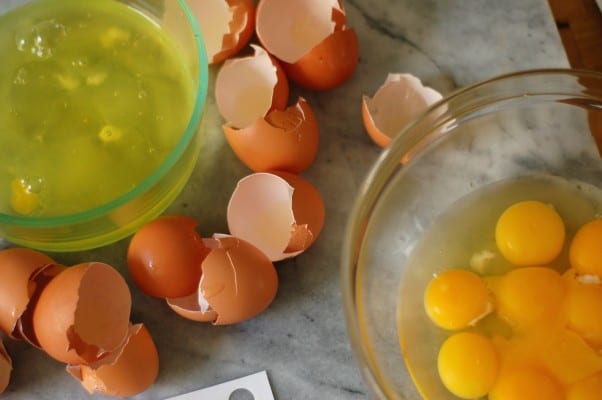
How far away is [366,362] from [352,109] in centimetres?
42

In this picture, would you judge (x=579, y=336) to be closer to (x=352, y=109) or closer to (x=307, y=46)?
(x=352, y=109)

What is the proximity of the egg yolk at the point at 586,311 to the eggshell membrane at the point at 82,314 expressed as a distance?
637 millimetres

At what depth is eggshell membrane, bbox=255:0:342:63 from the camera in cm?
127

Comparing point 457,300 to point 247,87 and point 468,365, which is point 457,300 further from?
point 247,87

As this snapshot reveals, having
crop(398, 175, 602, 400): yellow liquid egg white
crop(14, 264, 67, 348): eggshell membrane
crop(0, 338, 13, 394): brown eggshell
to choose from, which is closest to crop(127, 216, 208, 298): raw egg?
crop(14, 264, 67, 348): eggshell membrane

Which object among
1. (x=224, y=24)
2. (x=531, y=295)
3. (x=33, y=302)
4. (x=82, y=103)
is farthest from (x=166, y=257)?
(x=531, y=295)

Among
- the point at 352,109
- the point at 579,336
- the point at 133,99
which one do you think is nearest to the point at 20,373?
the point at 133,99

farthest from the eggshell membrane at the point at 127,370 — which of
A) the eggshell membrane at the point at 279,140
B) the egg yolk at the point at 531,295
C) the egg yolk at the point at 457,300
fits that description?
the egg yolk at the point at 531,295

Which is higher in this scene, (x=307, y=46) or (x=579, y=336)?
(x=307, y=46)

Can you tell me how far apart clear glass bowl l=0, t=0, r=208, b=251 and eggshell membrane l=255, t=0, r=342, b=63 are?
0.40 feet

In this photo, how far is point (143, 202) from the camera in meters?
1.14

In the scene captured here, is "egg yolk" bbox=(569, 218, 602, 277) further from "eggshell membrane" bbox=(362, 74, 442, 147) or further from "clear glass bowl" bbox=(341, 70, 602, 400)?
"eggshell membrane" bbox=(362, 74, 442, 147)

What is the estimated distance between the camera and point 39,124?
1229 millimetres

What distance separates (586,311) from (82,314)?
2.31 ft
